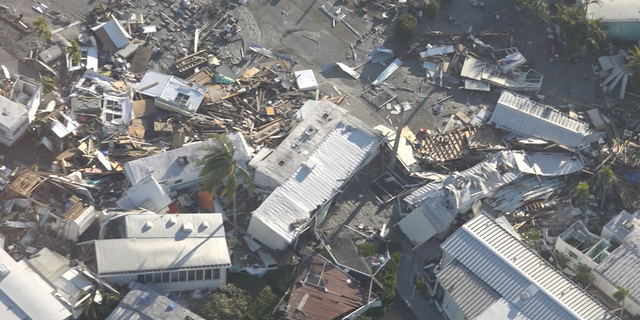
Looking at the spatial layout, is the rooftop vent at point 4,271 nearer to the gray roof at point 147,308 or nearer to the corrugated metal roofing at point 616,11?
the gray roof at point 147,308

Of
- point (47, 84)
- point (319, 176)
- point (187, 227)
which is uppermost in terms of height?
point (47, 84)

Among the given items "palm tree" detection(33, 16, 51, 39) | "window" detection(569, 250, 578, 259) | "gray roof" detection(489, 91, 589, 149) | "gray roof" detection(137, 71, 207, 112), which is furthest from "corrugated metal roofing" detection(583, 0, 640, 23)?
"palm tree" detection(33, 16, 51, 39)

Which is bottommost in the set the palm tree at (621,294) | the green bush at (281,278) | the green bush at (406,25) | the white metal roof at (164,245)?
the green bush at (281,278)

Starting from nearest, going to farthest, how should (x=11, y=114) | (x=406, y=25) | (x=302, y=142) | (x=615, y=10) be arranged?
(x=11, y=114)
(x=302, y=142)
(x=615, y=10)
(x=406, y=25)

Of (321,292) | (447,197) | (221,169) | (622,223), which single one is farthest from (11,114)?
(622,223)

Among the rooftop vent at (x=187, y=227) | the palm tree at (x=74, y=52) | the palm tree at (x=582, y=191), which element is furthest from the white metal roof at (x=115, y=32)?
the palm tree at (x=582, y=191)

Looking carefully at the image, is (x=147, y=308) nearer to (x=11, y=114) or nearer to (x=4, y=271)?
(x=4, y=271)

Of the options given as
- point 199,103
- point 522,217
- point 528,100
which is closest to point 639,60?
point 528,100
